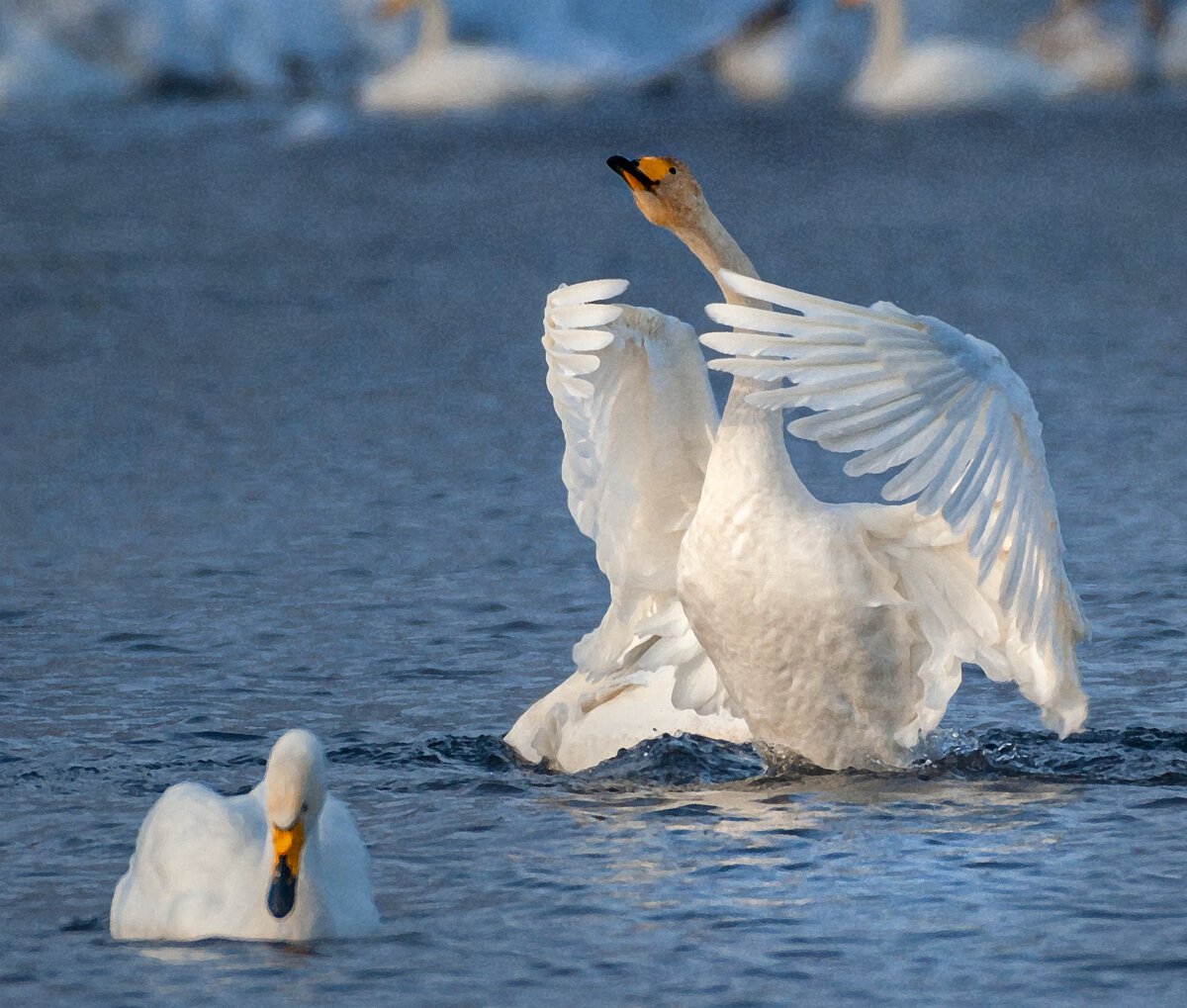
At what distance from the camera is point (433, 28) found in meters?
31.2

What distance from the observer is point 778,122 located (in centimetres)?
2908

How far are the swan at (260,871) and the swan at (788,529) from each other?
1493mm

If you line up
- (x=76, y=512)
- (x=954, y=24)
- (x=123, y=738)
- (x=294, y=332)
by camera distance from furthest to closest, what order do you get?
(x=954, y=24) → (x=294, y=332) → (x=76, y=512) → (x=123, y=738)

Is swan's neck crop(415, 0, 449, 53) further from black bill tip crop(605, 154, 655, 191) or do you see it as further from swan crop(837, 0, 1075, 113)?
black bill tip crop(605, 154, 655, 191)

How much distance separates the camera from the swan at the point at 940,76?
29.8m

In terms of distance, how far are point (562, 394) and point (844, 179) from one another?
16.7 m

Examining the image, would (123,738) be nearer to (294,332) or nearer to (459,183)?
(294,332)

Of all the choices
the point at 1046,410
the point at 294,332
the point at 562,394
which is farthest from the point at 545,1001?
the point at 294,332

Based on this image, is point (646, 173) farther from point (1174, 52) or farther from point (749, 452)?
point (1174, 52)

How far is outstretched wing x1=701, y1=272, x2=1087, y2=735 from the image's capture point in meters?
6.82

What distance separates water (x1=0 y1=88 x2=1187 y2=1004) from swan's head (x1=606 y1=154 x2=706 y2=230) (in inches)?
67.9

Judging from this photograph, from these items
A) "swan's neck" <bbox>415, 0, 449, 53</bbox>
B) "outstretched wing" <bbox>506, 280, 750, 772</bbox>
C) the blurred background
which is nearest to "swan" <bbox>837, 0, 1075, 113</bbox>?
the blurred background

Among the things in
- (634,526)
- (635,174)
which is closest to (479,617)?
(634,526)

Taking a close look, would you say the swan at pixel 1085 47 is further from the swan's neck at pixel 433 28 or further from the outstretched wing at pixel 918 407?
the outstretched wing at pixel 918 407
